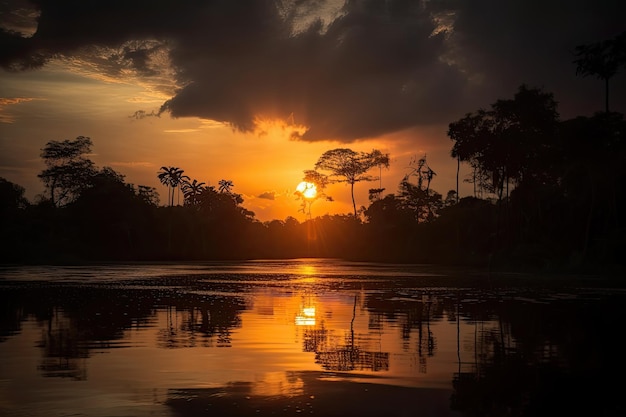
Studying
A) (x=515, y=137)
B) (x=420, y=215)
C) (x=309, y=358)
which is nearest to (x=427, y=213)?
(x=420, y=215)

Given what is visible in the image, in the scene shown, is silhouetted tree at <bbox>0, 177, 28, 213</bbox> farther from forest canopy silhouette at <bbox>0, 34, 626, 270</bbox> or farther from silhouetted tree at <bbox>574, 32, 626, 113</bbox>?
silhouetted tree at <bbox>574, 32, 626, 113</bbox>

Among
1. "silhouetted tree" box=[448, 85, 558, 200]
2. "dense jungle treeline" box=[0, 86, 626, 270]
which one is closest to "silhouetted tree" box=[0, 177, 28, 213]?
"dense jungle treeline" box=[0, 86, 626, 270]

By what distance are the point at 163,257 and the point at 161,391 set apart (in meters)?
101

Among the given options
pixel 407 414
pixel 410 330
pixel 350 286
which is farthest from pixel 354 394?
pixel 350 286

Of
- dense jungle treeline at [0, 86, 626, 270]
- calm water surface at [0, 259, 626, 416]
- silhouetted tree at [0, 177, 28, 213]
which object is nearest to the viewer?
calm water surface at [0, 259, 626, 416]

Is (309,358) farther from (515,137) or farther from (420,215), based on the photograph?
(420,215)

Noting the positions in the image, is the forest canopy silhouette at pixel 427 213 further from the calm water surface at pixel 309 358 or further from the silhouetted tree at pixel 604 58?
the calm water surface at pixel 309 358

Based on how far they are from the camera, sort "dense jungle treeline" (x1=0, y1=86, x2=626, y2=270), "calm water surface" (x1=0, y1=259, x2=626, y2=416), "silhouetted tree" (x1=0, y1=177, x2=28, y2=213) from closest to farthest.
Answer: "calm water surface" (x1=0, y1=259, x2=626, y2=416)
"dense jungle treeline" (x1=0, y1=86, x2=626, y2=270)
"silhouetted tree" (x1=0, y1=177, x2=28, y2=213)

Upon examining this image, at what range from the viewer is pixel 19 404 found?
9.48 meters

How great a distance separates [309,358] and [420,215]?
321 feet

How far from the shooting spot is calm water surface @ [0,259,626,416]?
9766mm

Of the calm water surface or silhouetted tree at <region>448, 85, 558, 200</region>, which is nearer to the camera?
the calm water surface

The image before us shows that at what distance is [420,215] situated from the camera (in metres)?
110

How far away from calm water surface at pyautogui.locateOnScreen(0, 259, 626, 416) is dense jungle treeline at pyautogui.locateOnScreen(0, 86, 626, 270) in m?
31.0
